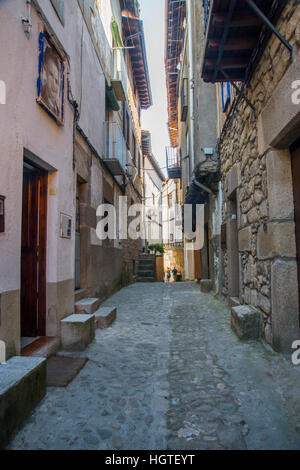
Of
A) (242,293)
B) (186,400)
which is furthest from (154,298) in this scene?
(186,400)

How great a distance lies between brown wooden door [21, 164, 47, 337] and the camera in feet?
11.9

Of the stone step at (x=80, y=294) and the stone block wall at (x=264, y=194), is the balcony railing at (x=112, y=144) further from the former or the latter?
the stone block wall at (x=264, y=194)

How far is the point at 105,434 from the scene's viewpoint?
6.19ft

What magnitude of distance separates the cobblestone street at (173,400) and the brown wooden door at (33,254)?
69 centimetres

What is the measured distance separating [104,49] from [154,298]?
6.31m

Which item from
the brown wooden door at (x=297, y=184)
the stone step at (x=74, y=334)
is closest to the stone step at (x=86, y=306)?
the stone step at (x=74, y=334)

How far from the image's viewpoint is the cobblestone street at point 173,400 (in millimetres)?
1824

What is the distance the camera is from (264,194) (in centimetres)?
336

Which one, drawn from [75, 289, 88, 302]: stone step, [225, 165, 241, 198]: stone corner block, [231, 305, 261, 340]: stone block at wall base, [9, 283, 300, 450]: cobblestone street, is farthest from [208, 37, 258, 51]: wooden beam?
[75, 289, 88, 302]: stone step

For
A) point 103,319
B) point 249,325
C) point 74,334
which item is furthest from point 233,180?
point 74,334

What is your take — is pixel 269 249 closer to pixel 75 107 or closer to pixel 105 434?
pixel 105 434

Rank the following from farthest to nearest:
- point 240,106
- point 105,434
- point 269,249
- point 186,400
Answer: point 240,106
point 269,249
point 186,400
point 105,434

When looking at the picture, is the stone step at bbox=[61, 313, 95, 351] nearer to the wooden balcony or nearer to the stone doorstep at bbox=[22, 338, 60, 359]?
the stone doorstep at bbox=[22, 338, 60, 359]

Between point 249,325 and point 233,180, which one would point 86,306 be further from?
point 233,180
